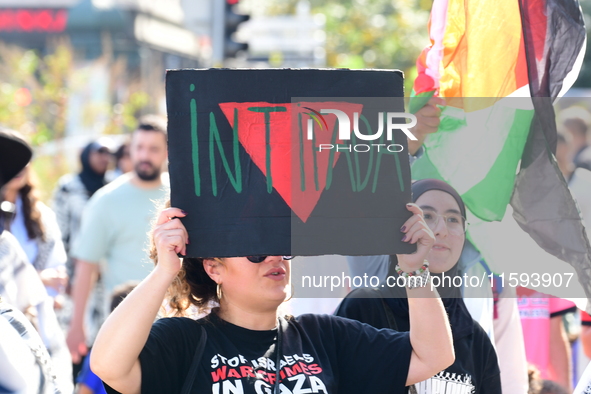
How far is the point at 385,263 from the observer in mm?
2945

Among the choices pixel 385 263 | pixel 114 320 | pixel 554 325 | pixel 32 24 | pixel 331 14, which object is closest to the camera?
A: pixel 114 320

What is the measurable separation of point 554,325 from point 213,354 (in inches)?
88.5

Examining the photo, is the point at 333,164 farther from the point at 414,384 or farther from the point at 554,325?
the point at 554,325

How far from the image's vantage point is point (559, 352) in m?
4.32

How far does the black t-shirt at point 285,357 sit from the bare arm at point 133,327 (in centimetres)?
7

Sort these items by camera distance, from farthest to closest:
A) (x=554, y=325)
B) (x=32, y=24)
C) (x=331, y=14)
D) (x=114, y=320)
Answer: (x=331, y=14), (x=32, y=24), (x=554, y=325), (x=114, y=320)

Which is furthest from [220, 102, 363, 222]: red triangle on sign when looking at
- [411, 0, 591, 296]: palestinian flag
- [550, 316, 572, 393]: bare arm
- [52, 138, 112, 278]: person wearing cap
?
[52, 138, 112, 278]: person wearing cap

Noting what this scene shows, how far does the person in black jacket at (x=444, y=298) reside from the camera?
9.37 feet

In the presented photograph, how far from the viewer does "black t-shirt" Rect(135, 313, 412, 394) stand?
244 centimetres

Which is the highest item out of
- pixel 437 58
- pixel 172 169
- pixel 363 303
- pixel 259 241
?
pixel 437 58

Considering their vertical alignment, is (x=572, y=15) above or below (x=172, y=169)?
above

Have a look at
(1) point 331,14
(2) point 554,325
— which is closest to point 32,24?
(1) point 331,14

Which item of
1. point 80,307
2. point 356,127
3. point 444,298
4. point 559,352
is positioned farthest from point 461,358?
point 80,307

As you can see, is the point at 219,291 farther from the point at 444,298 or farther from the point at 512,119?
the point at 512,119
